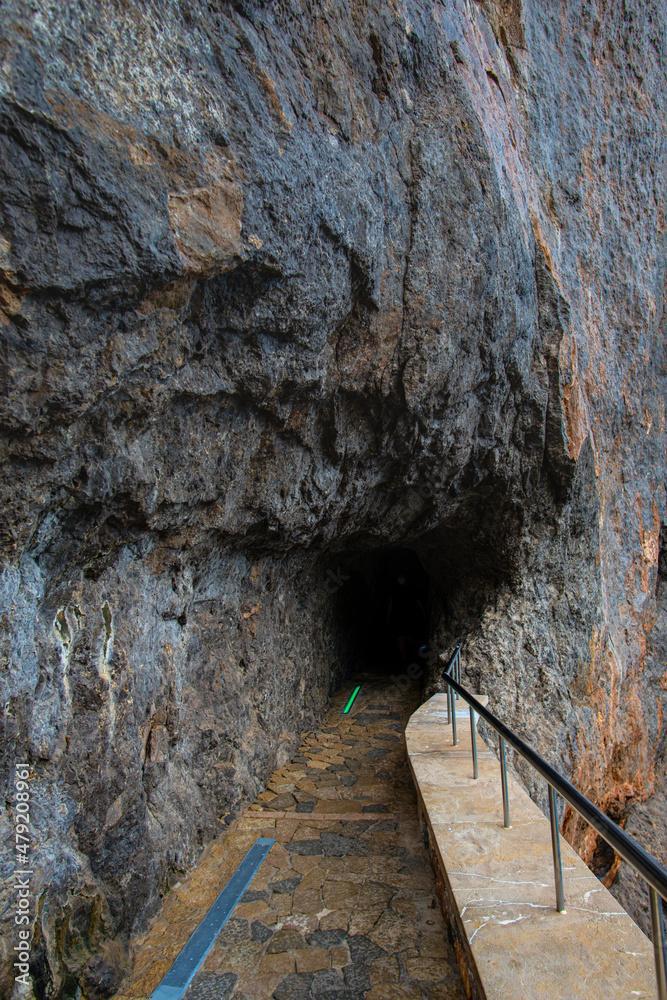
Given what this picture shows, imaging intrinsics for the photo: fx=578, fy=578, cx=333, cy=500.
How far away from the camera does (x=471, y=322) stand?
4895 mm

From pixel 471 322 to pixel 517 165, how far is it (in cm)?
195

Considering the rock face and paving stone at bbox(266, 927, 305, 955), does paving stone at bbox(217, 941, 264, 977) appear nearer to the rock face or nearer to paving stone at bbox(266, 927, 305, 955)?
paving stone at bbox(266, 927, 305, 955)

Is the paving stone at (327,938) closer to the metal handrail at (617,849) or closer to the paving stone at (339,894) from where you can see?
the paving stone at (339,894)

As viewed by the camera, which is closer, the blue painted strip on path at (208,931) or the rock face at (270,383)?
the rock face at (270,383)

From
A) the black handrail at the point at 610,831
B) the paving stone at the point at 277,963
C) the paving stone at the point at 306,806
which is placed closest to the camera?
the black handrail at the point at 610,831

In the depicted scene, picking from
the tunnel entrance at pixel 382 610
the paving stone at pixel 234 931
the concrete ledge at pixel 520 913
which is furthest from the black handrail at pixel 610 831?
the tunnel entrance at pixel 382 610

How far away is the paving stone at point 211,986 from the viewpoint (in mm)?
2881

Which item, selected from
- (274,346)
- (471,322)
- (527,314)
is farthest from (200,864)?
(527,314)

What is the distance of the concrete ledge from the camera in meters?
2.20

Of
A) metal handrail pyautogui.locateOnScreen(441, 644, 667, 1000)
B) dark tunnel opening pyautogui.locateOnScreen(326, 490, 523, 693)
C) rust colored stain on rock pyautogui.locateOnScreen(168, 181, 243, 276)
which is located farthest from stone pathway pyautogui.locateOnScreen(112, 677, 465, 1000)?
rust colored stain on rock pyautogui.locateOnScreen(168, 181, 243, 276)

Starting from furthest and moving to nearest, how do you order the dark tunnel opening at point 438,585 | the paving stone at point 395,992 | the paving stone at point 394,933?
the dark tunnel opening at point 438,585 → the paving stone at point 394,933 → the paving stone at point 395,992

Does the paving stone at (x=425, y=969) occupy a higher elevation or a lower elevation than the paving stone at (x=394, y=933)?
higher

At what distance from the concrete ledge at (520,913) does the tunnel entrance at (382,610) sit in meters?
4.83

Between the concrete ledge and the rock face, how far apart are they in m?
1.81
